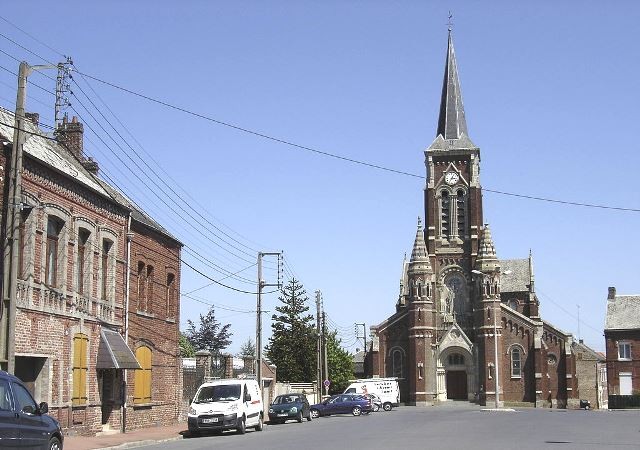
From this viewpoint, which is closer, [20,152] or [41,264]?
[20,152]

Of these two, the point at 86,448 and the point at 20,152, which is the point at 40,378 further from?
the point at 20,152

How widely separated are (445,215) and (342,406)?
35.9m

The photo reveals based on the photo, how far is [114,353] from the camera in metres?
28.0

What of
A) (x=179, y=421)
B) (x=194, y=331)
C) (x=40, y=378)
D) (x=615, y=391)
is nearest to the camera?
(x=40, y=378)

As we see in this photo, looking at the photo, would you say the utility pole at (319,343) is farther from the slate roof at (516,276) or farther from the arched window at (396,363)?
the slate roof at (516,276)

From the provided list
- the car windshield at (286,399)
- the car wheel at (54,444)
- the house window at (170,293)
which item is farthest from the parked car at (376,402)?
the car wheel at (54,444)

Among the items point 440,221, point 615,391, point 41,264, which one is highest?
point 440,221

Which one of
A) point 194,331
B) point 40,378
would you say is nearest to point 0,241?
point 40,378

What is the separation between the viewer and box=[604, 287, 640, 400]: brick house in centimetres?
8194

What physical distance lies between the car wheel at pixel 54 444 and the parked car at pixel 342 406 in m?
34.5

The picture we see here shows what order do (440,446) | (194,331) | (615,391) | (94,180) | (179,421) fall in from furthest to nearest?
(194,331) → (615,391) → (179,421) → (94,180) → (440,446)

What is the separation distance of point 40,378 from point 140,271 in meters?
8.81

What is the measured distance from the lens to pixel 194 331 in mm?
114375

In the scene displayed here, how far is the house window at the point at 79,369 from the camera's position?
85.2 feet
